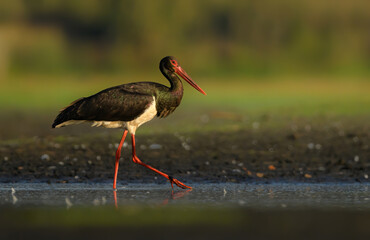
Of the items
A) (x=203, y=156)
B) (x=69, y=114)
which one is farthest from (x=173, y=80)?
(x=203, y=156)

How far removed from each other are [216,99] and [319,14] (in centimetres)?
3699

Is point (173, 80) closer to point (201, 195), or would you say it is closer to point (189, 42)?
point (201, 195)

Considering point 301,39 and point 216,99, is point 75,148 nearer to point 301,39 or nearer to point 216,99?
point 216,99

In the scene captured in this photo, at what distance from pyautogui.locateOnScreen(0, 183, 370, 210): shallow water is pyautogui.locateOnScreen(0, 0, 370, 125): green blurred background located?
126 feet

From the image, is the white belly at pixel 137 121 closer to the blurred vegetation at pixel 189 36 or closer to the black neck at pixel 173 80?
the black neck at pixel 173 80

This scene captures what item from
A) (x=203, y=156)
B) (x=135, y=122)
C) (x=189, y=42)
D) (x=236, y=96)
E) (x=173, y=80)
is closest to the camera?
(x=135, y=122)

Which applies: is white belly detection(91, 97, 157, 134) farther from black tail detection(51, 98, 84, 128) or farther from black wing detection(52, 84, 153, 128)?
black tail detection(51, 98, 84, 128)

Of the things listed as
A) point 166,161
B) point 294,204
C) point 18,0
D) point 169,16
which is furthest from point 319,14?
point 294,204

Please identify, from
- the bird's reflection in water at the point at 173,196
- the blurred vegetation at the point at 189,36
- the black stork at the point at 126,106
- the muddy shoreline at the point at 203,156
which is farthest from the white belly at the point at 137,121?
the blurred vegetation at the point at 189,36

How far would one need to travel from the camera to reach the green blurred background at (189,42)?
197ft

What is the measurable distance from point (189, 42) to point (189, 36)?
3.69 feet

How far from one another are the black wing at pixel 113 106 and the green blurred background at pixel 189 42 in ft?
123

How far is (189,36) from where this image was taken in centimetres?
6881

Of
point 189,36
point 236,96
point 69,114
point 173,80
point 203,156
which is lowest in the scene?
point 203,156
